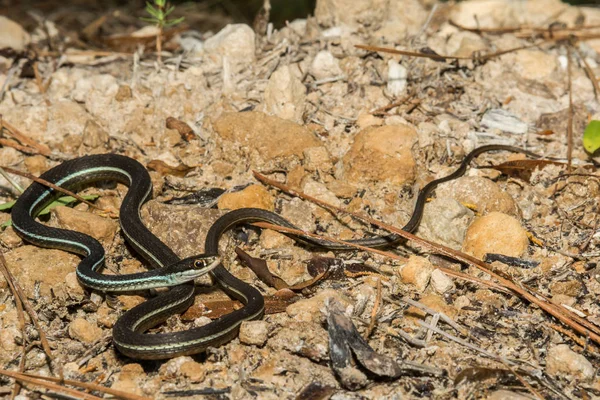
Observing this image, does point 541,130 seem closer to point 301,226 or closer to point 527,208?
point 527,208

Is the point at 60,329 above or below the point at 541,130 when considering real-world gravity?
below

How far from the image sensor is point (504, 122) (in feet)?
21.0

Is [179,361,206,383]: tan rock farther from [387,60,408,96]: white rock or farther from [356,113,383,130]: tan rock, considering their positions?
[387,60,408,96]: white rock

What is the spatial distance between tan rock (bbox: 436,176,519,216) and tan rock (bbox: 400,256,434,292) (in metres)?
0.90

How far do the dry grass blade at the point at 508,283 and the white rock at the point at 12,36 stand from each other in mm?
3892

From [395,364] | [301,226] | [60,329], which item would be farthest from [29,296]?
[395,364]

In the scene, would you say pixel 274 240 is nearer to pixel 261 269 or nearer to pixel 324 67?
pixel 261 269

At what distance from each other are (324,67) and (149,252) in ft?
9.06

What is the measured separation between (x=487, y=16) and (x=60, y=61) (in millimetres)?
4989

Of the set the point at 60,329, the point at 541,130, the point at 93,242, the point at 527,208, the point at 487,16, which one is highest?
the point at 487,16

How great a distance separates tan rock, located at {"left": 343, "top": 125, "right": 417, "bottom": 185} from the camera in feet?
18.9

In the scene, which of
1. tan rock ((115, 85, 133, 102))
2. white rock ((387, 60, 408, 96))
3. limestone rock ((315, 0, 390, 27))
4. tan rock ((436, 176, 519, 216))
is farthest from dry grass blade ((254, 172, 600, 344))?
limestone rock ((315, 0, 390, 27))

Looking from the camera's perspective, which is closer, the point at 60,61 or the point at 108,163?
the point at 108,163

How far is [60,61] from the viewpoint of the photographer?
723cm
